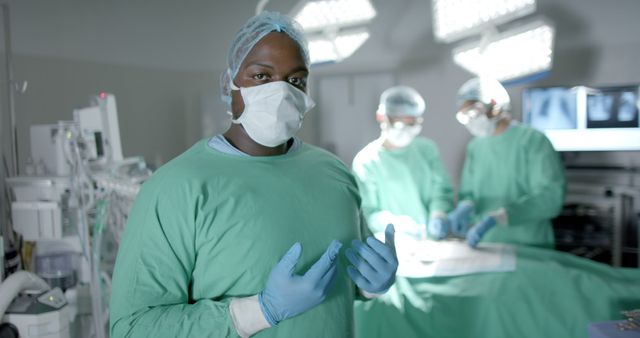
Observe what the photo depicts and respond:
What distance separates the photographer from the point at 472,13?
2729 millimetres

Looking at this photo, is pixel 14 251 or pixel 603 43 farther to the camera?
pixel 603 43

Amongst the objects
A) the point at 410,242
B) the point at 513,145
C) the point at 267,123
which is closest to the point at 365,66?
the point at 513,145

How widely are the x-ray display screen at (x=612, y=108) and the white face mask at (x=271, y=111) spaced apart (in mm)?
3120

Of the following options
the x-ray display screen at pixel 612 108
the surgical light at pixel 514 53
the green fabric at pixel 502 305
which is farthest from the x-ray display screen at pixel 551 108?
the green fabric at pixel 502 305

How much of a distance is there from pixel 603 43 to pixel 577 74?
260mm

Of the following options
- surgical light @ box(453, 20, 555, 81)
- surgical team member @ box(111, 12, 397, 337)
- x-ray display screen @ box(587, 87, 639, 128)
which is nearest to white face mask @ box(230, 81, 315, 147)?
surgical team member @ box(111, 12, 397, 337)

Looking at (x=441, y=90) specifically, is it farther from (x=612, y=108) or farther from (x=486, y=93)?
(x=486, y=93)

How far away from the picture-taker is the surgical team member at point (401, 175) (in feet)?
8.69

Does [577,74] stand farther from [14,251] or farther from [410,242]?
[14,251]

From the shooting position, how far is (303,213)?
104cm

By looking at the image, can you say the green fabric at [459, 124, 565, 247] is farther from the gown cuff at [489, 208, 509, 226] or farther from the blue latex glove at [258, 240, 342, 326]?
the blue latex glove at [258, 240, 342, 326]

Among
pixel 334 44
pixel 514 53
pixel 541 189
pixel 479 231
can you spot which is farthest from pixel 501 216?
pixel 334 44

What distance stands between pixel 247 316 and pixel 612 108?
11.2 feet

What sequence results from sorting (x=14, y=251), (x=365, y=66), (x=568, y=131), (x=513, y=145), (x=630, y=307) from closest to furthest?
(x=630, y=307), (x=14, y=251), (x=513, y=145), (x=568, y=131), (x=365, y=66)
